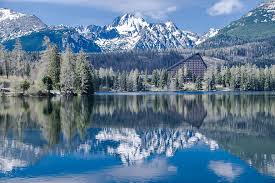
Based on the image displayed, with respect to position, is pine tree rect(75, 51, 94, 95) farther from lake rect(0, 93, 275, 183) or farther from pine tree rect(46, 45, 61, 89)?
lake rect(0, 93, 275, 183)

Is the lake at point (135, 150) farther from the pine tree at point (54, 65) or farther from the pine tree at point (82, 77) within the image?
the pine tree at point (54, 65)

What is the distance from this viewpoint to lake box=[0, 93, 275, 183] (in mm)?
33688

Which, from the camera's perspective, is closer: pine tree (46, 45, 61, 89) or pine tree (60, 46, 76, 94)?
pine tree (60, 46, 76, 94)

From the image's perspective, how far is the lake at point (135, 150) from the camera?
3369 cm

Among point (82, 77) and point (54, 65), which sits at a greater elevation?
point (54, 65)

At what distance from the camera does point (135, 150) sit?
44594 millimetres

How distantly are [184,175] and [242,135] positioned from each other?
24224mm

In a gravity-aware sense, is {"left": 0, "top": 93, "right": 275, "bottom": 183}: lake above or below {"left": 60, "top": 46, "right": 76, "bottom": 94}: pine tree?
below

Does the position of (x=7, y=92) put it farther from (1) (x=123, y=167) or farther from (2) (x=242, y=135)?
(1) (x=123, y=167)

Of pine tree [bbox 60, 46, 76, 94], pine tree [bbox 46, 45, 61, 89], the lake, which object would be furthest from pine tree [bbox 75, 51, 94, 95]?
the lake

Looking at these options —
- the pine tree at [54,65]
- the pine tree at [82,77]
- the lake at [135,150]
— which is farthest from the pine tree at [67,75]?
the lake at [135,150]

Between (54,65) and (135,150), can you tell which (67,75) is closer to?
(54,65)

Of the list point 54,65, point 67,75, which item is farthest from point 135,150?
point 54,65

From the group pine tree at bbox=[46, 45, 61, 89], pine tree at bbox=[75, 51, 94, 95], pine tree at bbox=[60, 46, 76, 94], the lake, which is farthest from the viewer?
pine tree at bbox=[46, 45, 61, 89]
